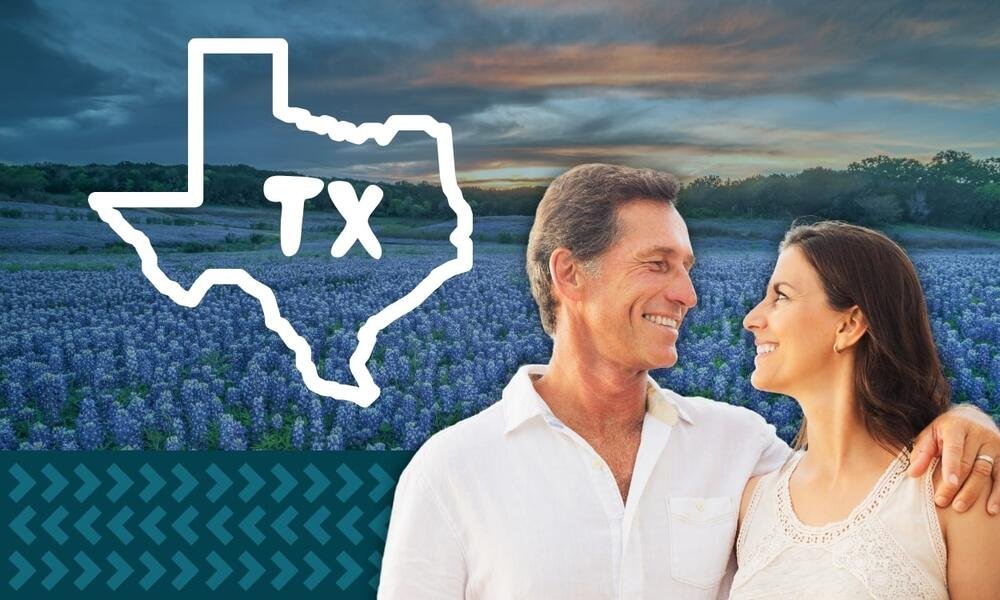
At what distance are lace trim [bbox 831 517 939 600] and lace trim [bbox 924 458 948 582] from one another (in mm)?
42

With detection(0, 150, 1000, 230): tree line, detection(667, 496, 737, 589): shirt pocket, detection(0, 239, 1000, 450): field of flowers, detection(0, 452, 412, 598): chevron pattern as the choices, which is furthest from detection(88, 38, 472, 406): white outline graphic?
detection(667, 496, 737, 589): shirt pocket

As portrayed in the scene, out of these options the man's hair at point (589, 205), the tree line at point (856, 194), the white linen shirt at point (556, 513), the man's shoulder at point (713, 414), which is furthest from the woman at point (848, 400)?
the tree line at point (856, 194)

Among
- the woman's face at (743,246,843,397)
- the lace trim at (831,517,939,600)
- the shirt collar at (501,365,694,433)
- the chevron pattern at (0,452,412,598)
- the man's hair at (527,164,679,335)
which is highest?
the man's hair at (527,164,679,335)

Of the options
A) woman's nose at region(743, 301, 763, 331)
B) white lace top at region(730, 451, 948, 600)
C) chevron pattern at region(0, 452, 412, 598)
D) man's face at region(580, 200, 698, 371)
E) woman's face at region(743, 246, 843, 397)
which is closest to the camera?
white lace top at region(730, 451, 948, 600)

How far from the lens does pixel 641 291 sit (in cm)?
278

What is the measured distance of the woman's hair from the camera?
245 centimetres

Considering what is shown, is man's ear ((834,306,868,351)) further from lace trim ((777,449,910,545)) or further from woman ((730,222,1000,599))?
lace trim ((777,449,910,545))

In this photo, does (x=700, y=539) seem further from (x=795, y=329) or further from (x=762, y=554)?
(x=795, y=329)

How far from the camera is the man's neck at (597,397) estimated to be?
2.84 metres

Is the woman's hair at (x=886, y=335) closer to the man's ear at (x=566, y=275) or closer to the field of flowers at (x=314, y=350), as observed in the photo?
the man's ear at (x=566, y=275)

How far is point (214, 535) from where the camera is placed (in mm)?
4656

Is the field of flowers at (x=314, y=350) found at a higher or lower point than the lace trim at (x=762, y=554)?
lower

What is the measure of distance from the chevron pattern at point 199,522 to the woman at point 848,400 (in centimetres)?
226

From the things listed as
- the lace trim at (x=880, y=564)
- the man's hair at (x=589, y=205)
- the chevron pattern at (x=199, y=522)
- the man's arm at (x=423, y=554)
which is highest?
the man's hair at (x=589, y=205)
